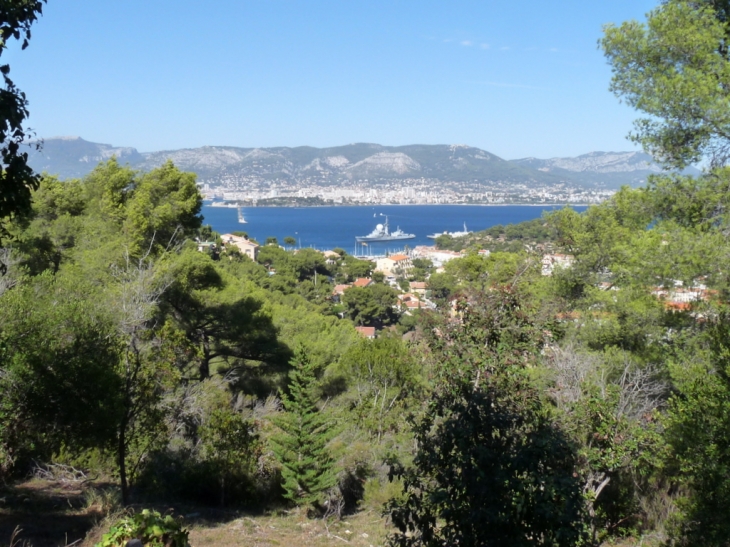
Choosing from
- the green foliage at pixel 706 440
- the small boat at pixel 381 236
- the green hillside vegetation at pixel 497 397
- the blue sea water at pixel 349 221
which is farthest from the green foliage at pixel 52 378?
the small boat at pixel 381 236

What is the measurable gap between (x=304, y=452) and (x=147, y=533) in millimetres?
5387

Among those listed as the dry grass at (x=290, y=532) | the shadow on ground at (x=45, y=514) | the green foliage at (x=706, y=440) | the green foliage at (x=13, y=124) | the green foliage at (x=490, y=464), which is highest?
the green foliage at (x=13, y=124)

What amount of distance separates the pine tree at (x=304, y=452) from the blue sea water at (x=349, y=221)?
76844 millimetres

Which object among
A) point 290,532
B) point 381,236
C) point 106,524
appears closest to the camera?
point 106,524

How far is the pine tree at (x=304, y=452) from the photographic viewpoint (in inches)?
312

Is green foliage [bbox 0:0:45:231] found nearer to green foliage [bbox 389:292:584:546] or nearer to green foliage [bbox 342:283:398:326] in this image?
green foliage [bbox 389:292:584:546]

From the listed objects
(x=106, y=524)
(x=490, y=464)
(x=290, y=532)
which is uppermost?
(x=490, y=464)

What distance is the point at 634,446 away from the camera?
5.35 metres

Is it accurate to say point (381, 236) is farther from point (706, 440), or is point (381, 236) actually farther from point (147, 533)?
point (147, 533)

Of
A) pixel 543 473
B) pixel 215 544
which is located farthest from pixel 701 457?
pixel 215 544

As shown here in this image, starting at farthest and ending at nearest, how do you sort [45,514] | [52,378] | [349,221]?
1. [349,221]
2. [45,514]
3. [52,378]

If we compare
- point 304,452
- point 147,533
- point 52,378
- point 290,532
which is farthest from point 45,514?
point 147,533

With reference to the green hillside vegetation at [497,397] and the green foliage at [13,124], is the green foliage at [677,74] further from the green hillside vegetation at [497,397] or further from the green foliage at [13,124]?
the green foliage at [13,124]

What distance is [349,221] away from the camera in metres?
142
